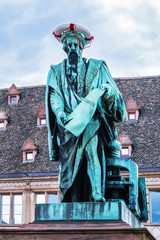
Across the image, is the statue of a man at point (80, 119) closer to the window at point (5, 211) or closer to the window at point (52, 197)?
the window at point (5, 211)

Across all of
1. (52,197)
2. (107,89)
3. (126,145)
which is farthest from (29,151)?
(107,89)

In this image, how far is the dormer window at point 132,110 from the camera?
101ft

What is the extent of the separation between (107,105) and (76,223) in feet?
4.31

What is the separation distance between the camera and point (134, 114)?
102 feet

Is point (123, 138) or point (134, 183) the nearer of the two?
point (134, 183)

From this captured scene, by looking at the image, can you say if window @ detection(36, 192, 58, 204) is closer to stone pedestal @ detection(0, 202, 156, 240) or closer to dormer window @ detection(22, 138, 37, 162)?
dormer window @ detection(22, 138, 37, 162)

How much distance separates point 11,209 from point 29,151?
2.77m

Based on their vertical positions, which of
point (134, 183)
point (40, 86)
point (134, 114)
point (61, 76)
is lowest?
point (134, 183)

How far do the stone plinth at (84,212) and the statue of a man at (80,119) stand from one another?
169 millimetres

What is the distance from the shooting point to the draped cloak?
5980 mm

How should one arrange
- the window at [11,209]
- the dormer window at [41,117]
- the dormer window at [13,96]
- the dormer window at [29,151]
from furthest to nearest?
the dormer window at [13,96] < the dormer window at [41,117] < the dormer window at [29,151] < the window at [11,209]

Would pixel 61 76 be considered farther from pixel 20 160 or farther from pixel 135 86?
pixel 135 86

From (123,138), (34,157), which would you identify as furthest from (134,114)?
(34,157)

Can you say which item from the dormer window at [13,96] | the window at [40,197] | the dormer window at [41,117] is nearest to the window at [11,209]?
the window at [40,197]
